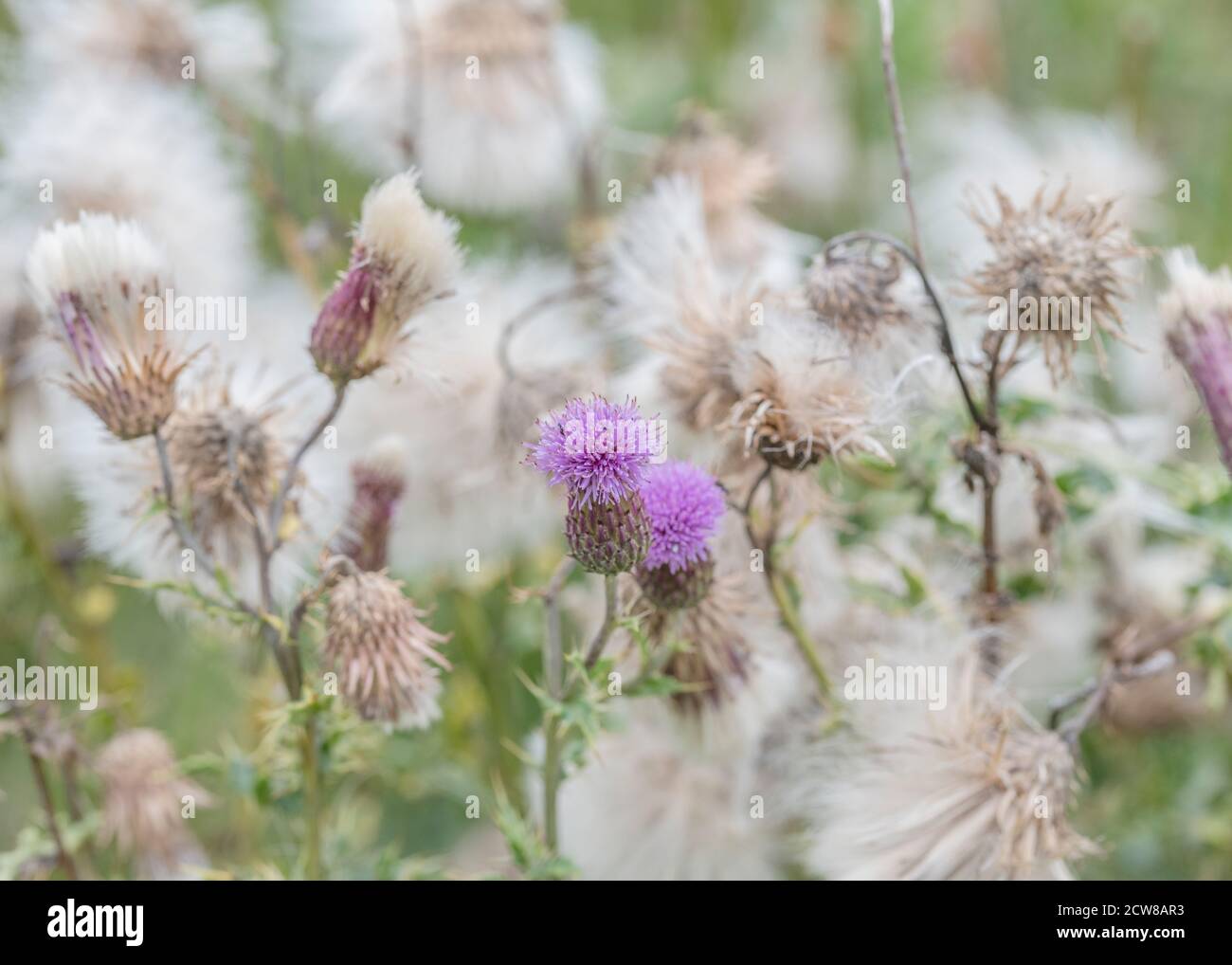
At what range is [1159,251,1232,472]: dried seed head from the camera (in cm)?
109

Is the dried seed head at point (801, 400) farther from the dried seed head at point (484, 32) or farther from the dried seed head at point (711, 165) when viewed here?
the dried seed head at point (484, 32)

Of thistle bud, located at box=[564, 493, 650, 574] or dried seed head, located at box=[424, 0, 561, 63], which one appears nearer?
thistle bud, located at box=[564, 493, 650, 574]

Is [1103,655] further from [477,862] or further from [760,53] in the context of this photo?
[760,53]

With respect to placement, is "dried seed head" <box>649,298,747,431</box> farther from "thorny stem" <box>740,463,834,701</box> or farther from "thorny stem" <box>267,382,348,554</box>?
"thorny stem" <box>267,382,348,554</box>

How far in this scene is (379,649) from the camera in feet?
3.30

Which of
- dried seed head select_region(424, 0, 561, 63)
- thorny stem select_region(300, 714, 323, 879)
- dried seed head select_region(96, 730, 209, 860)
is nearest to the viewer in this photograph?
thorny stem select_region(300, 714, 323, 879)

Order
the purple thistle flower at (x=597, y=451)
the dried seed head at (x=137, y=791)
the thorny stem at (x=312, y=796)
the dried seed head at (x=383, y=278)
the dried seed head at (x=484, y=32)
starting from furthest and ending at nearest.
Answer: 1. the dried seed head at (x=484, y=32)
2. the dried seed head at (x=137, y=791)
3. the thorny stem at (x=312, y=796)
4. the dried seed head at (x=383, y=278)
5. the purple thistle flower at (x=597, y=451)

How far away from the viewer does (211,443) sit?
115 cm

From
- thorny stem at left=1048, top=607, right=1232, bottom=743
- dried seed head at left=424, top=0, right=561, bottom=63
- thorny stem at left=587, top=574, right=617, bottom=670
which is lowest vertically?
thorny stem at left=1048, top=607, right=1232, bottom=743

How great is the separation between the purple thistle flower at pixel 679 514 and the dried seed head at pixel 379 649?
0.60 ft

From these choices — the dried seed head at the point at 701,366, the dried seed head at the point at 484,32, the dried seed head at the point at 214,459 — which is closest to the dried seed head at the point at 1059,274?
the dried seed head at the point at 701,366

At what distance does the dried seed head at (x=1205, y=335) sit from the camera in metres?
1.09

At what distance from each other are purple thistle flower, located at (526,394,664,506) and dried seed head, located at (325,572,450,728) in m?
0.18

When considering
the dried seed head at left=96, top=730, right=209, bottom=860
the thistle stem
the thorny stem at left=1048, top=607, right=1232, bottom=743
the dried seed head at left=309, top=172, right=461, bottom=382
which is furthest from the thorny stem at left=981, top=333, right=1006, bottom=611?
the dried seed head at left=96, top=730, right=209, bottom=860
